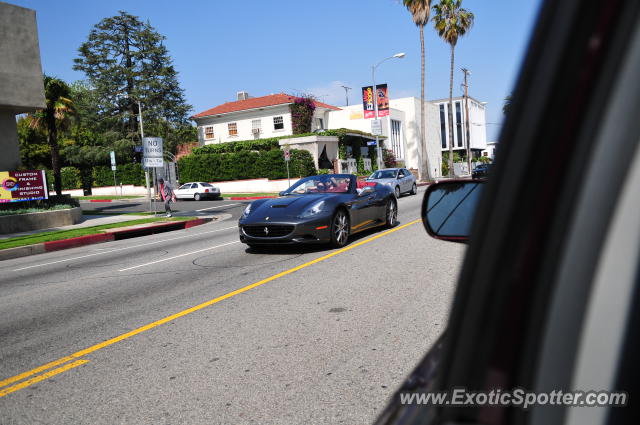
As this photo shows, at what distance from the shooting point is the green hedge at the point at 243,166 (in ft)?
126

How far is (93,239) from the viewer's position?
1480cm

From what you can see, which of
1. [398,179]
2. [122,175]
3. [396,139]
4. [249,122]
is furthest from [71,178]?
[398,179]

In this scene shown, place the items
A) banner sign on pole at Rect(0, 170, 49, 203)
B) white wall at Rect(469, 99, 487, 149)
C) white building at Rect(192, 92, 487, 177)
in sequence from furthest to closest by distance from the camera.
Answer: white wall at Rect(469, 99, 487, 149)
white building at Rect(192, 92, 487, 177)
banner sign on pole at Rect(0, 170, 49, 203)

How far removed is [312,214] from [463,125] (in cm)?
8474

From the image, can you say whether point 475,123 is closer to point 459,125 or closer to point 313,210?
point 459,125

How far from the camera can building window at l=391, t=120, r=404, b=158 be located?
53031 mm

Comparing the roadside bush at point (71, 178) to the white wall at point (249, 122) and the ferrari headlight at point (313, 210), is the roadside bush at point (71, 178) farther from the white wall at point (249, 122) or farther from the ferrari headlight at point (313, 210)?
the ferrari headlight at point (313, 210)

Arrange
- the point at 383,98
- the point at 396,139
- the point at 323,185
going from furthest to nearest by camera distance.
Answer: the point at 396,139
the point at 383,98
the point at 323,185

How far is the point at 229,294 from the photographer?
6.20m

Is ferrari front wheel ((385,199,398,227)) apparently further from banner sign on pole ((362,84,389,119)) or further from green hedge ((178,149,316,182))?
banner sign on pole ((362,84,389,119))

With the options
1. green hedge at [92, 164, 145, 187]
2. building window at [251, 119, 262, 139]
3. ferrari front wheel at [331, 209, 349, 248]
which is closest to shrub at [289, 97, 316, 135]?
building window at [251, 119, 262, 139]

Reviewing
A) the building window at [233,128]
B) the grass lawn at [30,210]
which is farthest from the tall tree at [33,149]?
the grass lawn at [30,210]

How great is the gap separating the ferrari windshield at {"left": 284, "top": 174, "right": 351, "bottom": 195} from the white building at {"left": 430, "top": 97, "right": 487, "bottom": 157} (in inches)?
3046

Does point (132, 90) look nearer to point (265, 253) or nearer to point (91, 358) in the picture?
point (265, 253)
